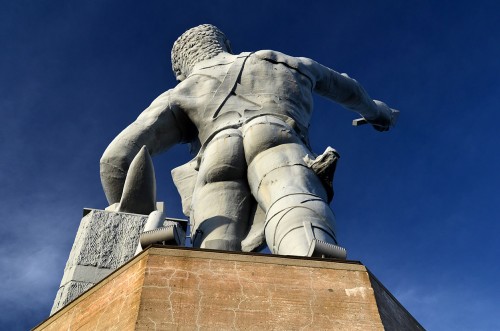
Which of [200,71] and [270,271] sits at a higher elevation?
[200,71]

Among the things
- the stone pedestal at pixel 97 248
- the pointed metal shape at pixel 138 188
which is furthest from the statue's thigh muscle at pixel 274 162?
the pointed metal shape at pixel 138 188

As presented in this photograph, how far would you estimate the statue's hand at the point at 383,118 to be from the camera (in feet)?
27.2

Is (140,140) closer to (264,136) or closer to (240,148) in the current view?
(240,148)

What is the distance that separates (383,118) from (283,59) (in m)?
2.00

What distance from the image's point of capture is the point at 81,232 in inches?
205

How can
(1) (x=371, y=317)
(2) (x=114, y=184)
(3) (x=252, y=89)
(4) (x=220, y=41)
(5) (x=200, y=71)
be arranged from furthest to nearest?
(4) (x=220, y=41) < (5) (x=200, y=71) < (3) (x=252, y=89) < (2) (x=114, y=184) < (1) (x=371, y=317)

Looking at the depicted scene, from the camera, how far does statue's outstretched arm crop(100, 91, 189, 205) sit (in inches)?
240

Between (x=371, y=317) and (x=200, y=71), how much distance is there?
4180 mm

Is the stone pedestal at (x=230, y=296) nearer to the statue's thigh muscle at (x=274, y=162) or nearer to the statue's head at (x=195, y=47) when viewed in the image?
the statue's thigh muscle at (x=274, y=162)

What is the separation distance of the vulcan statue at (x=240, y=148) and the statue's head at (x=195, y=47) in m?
0.01

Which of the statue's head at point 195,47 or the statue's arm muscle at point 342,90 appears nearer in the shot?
the statue's arm muscle at point 342,90

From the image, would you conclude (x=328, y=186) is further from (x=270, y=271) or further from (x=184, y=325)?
(x=184, y=325)

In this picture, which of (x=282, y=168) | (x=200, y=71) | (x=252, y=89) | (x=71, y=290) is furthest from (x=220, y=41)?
(x=71, y=290)

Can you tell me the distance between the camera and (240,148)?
5684 mm
